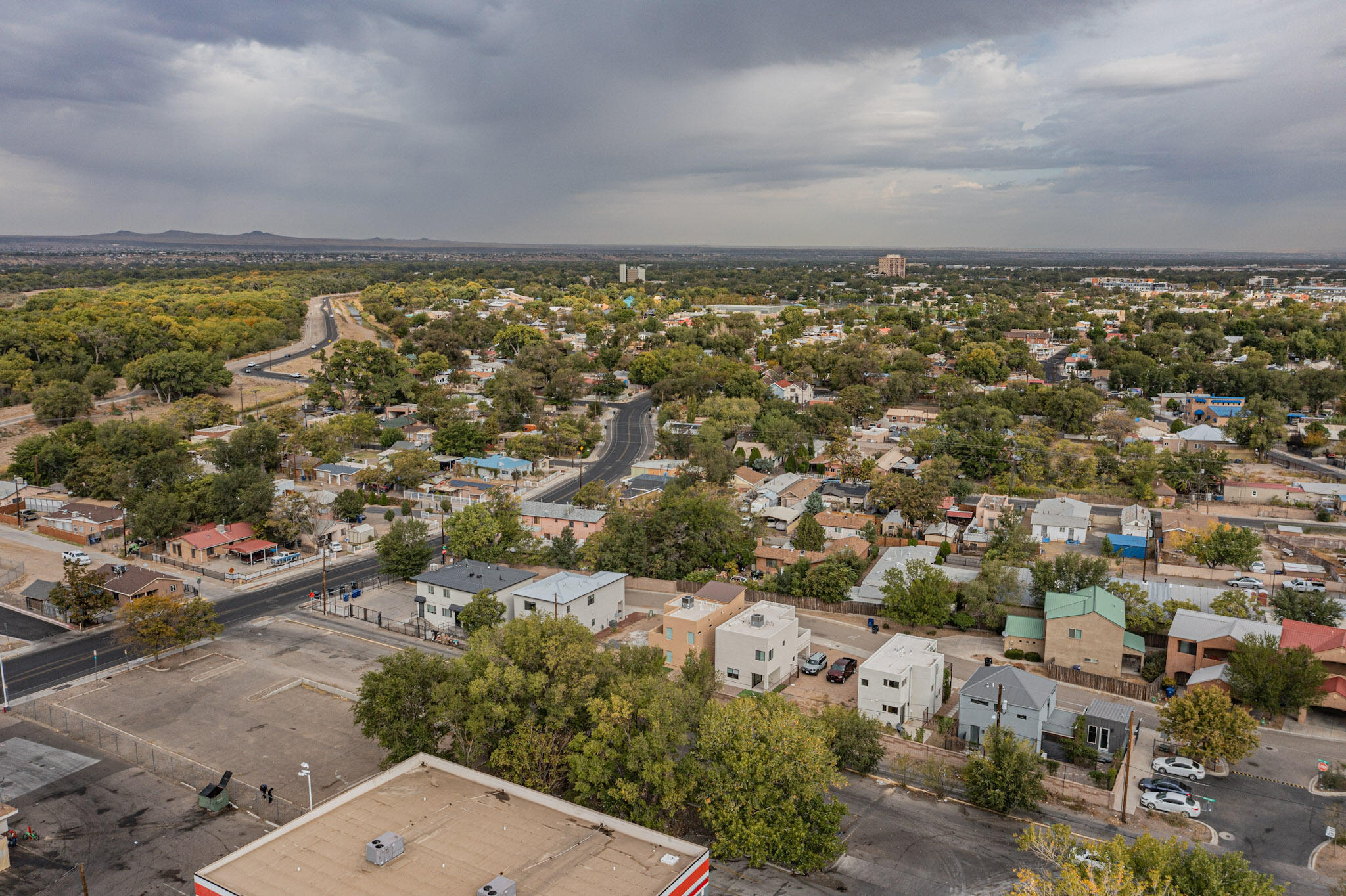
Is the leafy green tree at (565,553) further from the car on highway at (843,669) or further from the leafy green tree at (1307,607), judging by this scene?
the leafy green tree at (1307,607)

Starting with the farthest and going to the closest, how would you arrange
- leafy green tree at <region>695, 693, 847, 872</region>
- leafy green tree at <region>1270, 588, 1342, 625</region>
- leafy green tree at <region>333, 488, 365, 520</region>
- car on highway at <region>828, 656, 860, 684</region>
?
leafy green tree at <region>333, 488, 365, 520</region>
leafy green tree at <region>1270, 588, 1342, 625</region>
car on highway at <region>828, 656, 860, 684</region>
leafy green tree at <region>695, 693, 847, 872</region>

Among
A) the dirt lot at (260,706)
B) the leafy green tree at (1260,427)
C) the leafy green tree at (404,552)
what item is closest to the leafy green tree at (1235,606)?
the dirt lot at (260,706)

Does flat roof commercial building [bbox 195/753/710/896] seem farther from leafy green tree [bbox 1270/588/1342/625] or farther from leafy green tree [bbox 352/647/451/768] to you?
leafy green tree [bbox 1270/588/1342/625]

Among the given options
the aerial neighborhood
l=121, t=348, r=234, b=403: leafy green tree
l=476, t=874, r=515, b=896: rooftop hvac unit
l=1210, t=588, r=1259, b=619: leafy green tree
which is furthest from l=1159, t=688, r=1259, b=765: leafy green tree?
l=121, t=348, r=234, b=403: leafy green tree

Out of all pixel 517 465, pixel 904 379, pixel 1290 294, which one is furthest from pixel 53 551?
pixel 1290 294

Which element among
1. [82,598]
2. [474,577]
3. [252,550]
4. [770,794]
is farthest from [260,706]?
[770,794]

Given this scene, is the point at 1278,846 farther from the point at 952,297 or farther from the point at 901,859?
the point at 952,297
